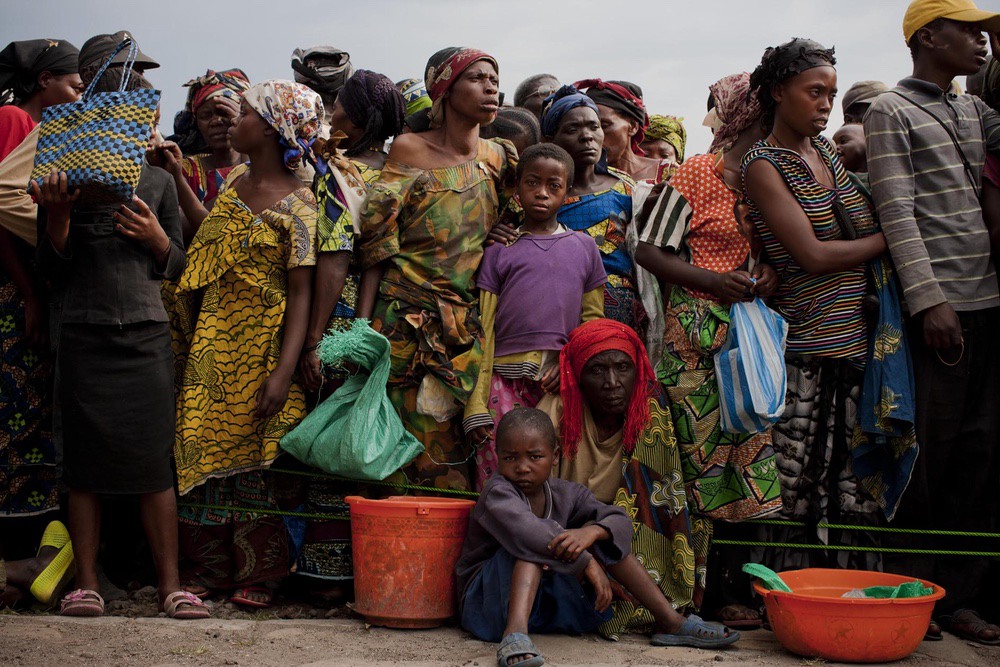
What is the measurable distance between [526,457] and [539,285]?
2.78ft

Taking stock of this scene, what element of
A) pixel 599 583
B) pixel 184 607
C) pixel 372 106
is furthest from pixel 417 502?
pixel 372 106

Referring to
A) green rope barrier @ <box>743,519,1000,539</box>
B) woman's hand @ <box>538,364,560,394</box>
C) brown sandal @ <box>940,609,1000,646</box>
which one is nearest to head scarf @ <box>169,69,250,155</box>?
woman's hand @ <box>538,364,560,394</box>

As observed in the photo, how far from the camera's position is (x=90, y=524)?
441cm

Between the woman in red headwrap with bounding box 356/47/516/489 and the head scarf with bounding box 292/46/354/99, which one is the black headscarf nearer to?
the woman in red headwrap with bounding box 356/47/516/489

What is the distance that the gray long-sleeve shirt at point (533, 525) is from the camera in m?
4.06

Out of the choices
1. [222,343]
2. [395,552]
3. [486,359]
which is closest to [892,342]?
[486,359]

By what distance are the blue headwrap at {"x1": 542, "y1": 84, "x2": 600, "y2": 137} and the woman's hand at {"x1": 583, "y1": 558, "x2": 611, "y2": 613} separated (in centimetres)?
233

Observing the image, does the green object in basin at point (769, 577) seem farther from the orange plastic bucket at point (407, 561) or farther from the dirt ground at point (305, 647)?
the orange plastic bucket at point (407, 561)

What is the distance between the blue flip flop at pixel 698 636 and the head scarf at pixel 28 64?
3.91 metres

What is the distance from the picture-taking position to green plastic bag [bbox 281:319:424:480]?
450cm

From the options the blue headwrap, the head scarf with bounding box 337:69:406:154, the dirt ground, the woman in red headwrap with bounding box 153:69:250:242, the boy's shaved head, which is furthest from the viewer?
the woman in red headwrap with bounding box 153:69:250:242

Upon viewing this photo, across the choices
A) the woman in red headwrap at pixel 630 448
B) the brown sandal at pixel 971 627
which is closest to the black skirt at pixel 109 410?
the woman in red headwrap at pixel 630 448

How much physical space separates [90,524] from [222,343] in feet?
3.17

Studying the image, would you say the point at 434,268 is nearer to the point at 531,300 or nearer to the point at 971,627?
the point at 531,300
